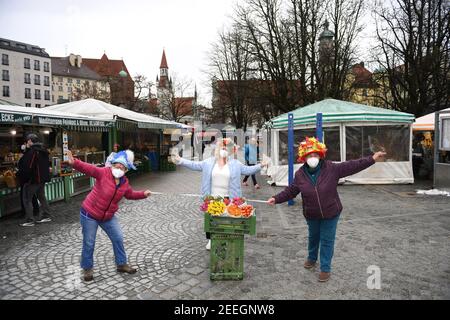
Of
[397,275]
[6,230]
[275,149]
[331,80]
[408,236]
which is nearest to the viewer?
[397,275]

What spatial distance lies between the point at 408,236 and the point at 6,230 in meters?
7.78

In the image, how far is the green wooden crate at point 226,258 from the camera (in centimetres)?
420

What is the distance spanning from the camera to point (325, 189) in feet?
13.2

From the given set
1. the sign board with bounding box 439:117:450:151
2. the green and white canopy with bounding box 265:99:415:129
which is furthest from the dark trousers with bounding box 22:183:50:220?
the sign board with bounding box 439:117:450:151

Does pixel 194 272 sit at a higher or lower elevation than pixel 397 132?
lower

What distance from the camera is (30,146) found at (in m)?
7.07

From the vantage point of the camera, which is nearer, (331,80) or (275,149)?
(275,149)

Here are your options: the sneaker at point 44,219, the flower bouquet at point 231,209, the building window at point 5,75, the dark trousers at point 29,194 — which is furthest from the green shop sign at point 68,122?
the building window at point 5,75

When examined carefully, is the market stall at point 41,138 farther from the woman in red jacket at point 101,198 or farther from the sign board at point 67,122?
the woman in red jacket at point 101,198

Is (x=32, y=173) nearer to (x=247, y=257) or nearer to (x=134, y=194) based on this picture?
(x=134, y=194)

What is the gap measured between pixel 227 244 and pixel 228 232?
20cm
